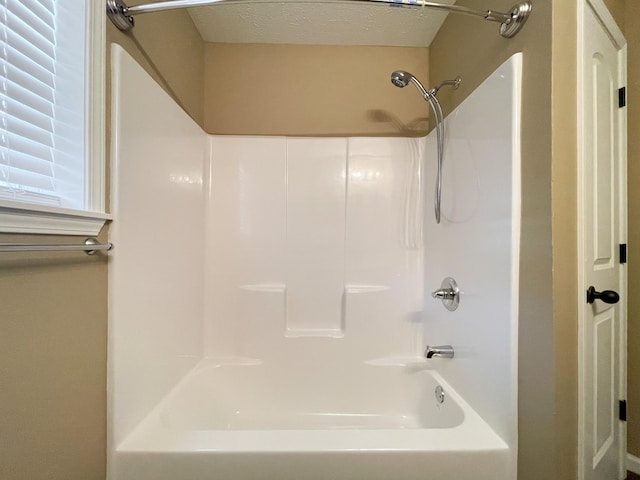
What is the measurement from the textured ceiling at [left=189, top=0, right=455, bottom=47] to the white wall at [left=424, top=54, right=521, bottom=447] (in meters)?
0.65

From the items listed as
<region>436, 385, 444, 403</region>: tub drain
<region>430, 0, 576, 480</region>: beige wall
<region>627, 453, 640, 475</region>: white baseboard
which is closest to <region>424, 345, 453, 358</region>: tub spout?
<region>436, 385, 444, 403</region>: tub drain

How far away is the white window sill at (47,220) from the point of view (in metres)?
0.64

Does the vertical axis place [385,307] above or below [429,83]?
below

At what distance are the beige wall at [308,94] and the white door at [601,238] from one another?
88 centimetres

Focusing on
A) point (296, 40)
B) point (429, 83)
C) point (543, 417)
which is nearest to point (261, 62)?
point (296, 40)

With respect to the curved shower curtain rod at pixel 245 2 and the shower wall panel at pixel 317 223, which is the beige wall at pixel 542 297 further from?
the shower wall panel at pixel 317 223

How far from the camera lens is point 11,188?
704mm

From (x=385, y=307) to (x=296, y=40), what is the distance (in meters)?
1.69

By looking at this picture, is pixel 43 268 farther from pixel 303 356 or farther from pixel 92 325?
pixel 303 356

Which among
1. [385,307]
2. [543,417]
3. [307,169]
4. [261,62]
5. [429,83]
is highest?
[261,62]

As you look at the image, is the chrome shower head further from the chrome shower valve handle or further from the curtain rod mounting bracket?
the curtain rod mounting bracket

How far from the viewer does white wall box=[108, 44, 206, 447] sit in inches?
39.3

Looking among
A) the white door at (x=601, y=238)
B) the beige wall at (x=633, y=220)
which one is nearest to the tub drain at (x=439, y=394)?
the white door at (x=601, y=238)

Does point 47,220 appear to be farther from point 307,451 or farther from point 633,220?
point 633,220
